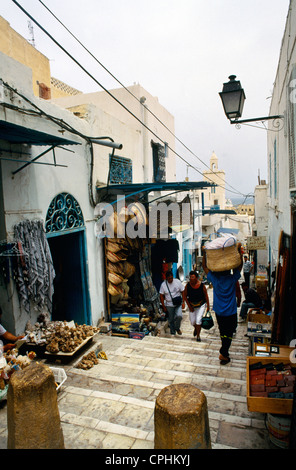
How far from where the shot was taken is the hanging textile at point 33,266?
5.06 metres

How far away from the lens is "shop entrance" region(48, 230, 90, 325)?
23.7 feet

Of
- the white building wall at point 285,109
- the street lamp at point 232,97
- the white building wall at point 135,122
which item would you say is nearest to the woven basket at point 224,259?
the white building wall at point 285,109

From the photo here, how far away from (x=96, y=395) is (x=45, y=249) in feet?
8.62

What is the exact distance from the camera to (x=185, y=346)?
6723 millimetres

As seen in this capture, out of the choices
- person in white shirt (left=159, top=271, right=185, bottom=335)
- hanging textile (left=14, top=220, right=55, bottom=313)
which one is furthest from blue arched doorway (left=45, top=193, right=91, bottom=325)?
person in white shirt (left=159, top=271, right=185, bottom=335)

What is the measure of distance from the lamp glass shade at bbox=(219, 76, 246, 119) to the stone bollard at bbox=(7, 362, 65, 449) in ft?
17.5

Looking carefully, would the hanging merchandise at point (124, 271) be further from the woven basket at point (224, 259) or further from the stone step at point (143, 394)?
the woven basket at point (224, 259)

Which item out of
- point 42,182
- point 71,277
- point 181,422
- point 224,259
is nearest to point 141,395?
point 181,422

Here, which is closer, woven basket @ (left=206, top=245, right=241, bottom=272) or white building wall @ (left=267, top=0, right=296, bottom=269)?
white building wall @ (left=267, top=0, right=296, bottom=269)

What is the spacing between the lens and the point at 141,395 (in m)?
4.33

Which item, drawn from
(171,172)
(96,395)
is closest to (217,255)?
(96,395)

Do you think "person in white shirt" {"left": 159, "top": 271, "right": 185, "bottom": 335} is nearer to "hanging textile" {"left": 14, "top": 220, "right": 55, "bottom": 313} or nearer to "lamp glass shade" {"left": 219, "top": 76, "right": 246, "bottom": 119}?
"hanging textile" {"left": 14, "top": 220, "right": 55, "bottom": 313}

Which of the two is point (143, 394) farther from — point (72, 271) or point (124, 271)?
point (124, 271)

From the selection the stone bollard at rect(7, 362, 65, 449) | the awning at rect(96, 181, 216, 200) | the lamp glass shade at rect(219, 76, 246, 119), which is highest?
the lamp glass shade at rect(219, 76, 246, 119)
